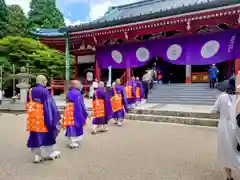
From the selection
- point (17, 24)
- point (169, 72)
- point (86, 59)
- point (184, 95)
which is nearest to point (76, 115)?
point (184, 95)

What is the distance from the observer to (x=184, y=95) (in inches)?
430

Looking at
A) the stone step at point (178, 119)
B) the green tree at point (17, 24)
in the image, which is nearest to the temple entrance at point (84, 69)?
the stone step at point (178, 119)

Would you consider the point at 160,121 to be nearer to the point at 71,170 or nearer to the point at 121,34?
the point at 71,170

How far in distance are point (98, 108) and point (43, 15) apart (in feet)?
99.9

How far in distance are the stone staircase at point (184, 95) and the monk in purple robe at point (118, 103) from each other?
422 centimetres

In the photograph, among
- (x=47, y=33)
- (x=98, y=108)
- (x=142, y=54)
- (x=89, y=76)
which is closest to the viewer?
(x=98, y=108)

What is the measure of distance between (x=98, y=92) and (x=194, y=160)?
127 inches

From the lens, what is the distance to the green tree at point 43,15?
31.0 metres

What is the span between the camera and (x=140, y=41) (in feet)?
44.1

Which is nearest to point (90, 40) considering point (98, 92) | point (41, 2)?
point (98, 92)

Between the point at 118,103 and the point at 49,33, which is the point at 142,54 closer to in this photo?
the point at 49,33

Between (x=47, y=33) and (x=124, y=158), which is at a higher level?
(x=47, y=33)

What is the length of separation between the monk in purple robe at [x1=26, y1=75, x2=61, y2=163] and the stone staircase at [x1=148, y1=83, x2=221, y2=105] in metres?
7.88

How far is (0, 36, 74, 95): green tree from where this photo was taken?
62.6 ft
